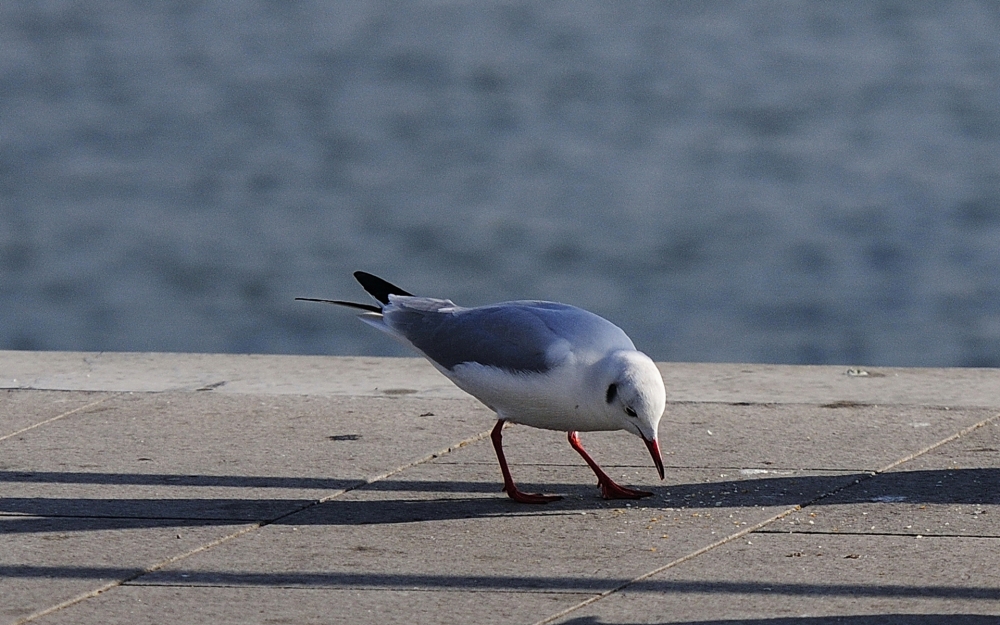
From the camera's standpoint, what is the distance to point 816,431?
6.86 m

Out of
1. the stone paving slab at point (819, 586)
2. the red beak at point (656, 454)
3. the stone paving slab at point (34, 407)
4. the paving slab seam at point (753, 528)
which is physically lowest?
the stone paving slab at point (34, 407)

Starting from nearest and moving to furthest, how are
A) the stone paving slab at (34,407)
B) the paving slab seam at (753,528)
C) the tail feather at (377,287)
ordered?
the paving slab seam at (753,528), the tail feather at (377,287), the stone paving slab at (34,407)

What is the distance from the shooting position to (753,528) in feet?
18.3

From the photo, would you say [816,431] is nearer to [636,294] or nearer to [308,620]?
[308,620]

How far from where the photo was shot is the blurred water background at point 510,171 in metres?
16.8

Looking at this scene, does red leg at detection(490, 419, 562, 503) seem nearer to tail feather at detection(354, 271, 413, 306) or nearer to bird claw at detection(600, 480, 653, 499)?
→ bird claw at detection(600, 480, 653, 499)

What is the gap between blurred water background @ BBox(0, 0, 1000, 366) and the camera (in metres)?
16.8

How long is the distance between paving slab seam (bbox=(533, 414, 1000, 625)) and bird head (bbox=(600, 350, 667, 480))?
1.28ft

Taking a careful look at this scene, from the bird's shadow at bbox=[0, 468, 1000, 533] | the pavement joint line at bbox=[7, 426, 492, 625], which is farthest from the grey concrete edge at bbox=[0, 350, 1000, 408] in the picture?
the bird's shadow at bbox=[0, 468, 1000, 533]

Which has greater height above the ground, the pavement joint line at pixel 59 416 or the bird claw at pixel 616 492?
the bird claw at pixel 616 492

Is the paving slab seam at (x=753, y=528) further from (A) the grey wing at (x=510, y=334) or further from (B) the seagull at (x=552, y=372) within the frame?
(A) the grey wing at (x=510, y=334)

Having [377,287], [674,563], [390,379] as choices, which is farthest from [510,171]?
[674,563]

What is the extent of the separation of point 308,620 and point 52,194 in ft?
59.0

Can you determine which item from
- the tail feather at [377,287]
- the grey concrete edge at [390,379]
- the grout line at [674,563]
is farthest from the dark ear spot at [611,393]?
the grey concrete edge at [390,379]
